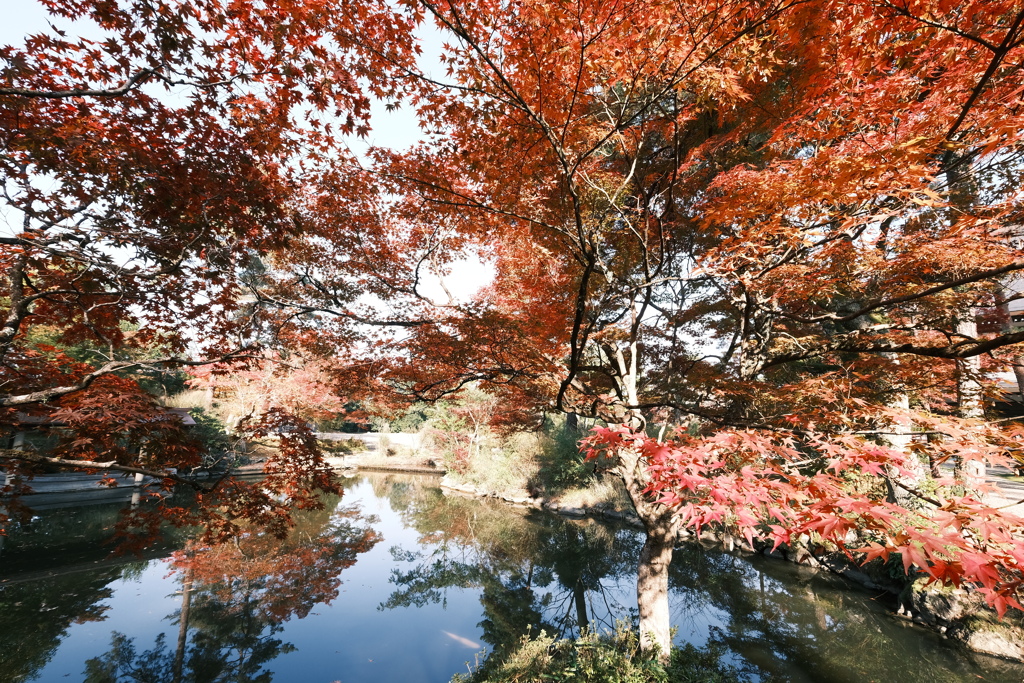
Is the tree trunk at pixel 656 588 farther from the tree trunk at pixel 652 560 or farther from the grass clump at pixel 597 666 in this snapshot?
the grass clump at pixel 597 666

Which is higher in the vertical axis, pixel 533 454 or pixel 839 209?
pixel 839 209

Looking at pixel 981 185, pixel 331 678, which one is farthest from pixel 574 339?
pixel 981 185

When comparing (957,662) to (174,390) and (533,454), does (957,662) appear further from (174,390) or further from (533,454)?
(174,390)

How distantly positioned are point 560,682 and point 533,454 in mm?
10964

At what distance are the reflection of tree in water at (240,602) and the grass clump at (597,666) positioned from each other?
11.8ft

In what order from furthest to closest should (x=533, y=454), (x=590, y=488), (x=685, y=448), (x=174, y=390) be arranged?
(x=174, y=390), (x=533, y=454), (x=590, y=488), (x=685, y=448)

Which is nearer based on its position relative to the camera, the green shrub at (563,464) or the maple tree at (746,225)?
the maple tree at (746,225)

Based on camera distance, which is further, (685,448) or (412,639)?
(412,639)

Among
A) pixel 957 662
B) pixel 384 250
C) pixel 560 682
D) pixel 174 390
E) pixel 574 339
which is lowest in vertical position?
pixel 957 662

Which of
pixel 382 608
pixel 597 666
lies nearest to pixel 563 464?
pixel 382 608

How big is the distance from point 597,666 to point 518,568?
5.44m

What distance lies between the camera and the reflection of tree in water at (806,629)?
5.27 metres

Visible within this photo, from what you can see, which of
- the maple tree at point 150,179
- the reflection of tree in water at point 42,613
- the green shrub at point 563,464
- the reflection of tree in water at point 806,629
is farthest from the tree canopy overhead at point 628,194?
the green shrub at point 563,464

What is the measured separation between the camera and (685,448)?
2885 millimetres
